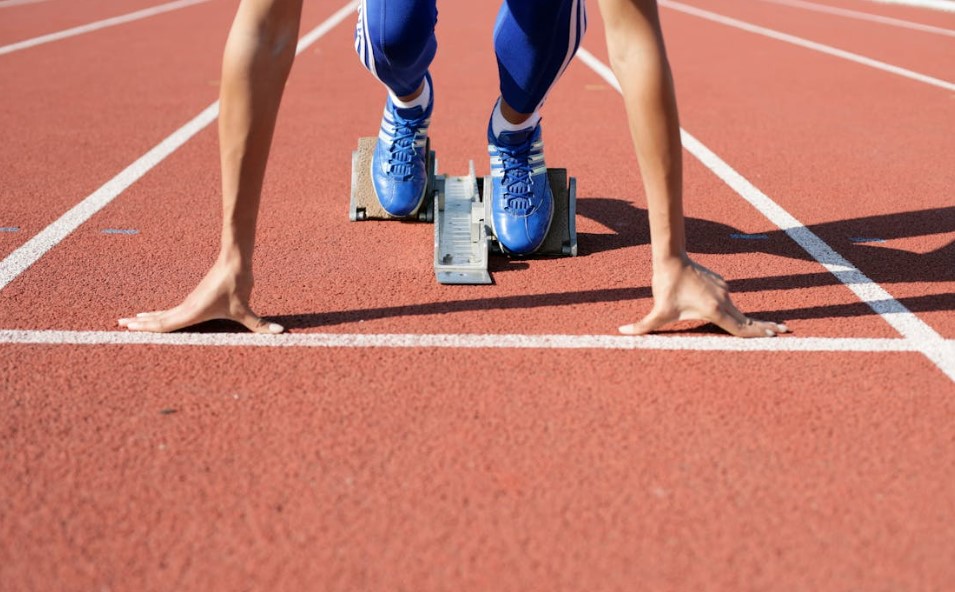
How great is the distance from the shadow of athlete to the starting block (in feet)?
2.83

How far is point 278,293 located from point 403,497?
152 centimetres

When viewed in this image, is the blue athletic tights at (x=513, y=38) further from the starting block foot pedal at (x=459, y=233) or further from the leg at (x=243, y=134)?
the leg at (x=243, y=134)

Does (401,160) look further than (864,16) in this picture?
No

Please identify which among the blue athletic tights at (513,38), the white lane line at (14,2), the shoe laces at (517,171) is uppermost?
the white lane line at (14,2)

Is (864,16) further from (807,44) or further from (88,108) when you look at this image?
(88,108)

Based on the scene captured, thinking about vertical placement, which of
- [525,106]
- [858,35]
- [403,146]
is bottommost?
[403,146]

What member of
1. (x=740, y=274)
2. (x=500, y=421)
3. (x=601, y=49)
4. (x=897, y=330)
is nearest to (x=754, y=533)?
(x=500, y=421)

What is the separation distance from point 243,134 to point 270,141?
8cm

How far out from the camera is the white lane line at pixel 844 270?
3.37 m

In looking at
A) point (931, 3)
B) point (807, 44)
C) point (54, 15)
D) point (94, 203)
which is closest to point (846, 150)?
point (94, 203)

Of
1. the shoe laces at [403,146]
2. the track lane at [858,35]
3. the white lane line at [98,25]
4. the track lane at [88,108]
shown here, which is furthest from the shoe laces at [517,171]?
the white lane line at [98,25]

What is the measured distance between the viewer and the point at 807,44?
39.2ft

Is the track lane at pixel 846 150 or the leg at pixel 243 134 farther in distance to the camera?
the track lane at pixel 846 150

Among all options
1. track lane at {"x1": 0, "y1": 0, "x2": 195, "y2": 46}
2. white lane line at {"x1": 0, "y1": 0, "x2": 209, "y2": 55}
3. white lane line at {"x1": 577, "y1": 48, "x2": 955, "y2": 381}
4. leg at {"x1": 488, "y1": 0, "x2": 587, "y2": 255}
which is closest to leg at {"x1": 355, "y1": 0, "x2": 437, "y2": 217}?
leg at {"x1": 488, "y1": 0, "x2": 587, "y2": 255}
